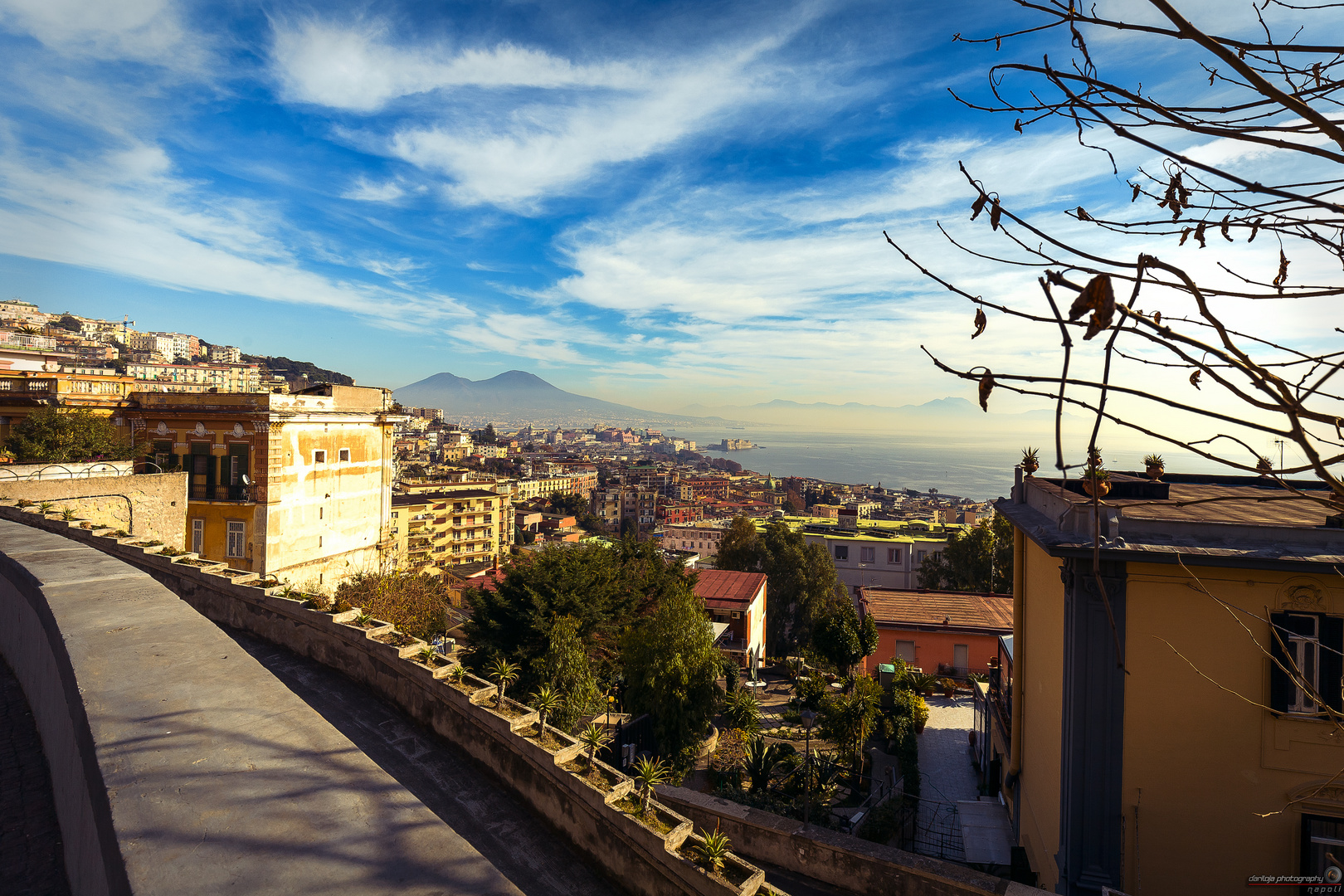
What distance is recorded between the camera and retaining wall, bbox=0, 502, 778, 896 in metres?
3.60

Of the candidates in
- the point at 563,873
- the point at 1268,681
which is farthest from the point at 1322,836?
the point at 563,873

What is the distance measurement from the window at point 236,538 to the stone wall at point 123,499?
1.07m

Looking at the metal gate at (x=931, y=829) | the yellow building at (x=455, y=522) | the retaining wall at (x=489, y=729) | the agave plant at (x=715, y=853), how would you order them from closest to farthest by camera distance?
the agave plant at (x=715, y=853), the retaining wall at (x=489, y=729), the metal gate at (x=931, y=829), the yellow building at (x=455, y=522)

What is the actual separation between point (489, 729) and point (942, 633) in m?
→ 16.4

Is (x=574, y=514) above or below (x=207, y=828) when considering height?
below

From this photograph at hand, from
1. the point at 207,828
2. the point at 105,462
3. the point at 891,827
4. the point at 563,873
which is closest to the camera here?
the point at 207,828

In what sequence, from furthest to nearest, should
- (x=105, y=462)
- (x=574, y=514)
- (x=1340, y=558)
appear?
(x=574, y=514)
(x=105, y=462)
(x=1340, y=558)

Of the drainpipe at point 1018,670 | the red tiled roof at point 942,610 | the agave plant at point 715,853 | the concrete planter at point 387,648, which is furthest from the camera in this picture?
the red tiled roof at point 942,610

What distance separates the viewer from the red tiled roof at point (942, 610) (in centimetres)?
1834

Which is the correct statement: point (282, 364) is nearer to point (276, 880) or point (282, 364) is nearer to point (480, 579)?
point (480, 579)

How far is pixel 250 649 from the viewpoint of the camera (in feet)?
21.1

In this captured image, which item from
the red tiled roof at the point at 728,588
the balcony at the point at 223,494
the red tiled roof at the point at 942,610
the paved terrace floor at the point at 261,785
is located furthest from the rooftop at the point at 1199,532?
the balcony at the point at 223,494

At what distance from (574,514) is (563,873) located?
3359 inches

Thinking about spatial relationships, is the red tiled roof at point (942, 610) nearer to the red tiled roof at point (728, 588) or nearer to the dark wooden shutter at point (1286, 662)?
the red tiled roof at point (728, 588)
